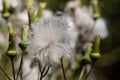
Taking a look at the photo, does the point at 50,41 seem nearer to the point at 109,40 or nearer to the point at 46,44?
the point at 46,44

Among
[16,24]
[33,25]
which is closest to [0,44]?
[16,24]

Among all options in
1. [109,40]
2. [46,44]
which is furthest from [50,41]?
[109,40]

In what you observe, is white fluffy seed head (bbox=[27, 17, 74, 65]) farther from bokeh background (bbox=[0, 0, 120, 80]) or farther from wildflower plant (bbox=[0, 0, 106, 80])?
bokeh background (bbox=[0, 0, 120, 80])

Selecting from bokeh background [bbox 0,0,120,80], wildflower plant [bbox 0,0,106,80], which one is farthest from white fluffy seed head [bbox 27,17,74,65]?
bokeh background [bbox 0,0,120,80]

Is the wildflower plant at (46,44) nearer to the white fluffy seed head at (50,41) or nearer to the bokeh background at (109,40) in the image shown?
the white fluffy seed head at (50,41)

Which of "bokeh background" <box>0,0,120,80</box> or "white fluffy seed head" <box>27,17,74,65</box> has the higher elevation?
"white fluffy seed head" <box>27,17,74,65</box>

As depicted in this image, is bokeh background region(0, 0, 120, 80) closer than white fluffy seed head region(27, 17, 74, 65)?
No

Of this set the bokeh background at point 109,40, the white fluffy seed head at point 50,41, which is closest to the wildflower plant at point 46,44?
the white fluffy seed head at point 50,41

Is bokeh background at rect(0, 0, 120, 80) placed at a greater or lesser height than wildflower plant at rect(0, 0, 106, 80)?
lesser

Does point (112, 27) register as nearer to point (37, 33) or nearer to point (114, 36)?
point (114, 36)

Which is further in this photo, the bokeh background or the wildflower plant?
the bokeh background
